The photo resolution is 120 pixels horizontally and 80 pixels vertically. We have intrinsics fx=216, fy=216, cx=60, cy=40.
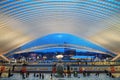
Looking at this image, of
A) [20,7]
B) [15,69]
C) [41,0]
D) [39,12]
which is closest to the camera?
[41,0]

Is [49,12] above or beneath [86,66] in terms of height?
above

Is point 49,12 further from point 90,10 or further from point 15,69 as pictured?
point 15,69

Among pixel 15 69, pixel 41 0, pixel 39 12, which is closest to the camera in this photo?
pixel 41 0

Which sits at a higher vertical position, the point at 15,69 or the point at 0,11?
the point at 0,11

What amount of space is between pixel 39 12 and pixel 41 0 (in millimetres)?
6479

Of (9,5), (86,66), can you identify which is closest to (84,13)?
(86,66)

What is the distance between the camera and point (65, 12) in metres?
37.2

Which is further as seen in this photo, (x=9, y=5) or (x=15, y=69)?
(x=15, y=69)

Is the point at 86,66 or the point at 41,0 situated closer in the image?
the point at 41,0

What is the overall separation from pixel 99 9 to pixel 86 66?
1230 cm

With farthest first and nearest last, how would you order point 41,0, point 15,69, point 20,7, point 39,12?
1. point 15,69
2. point 39,12
3. point 20,7
4. point 41,0

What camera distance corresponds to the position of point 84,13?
3672 centimetres

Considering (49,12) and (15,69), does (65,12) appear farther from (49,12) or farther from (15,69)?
(15,69)

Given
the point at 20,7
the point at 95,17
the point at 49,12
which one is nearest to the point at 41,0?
the point at 20,7
